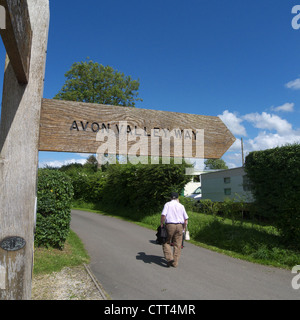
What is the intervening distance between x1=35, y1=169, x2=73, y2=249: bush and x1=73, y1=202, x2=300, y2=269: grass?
5190 millimetres

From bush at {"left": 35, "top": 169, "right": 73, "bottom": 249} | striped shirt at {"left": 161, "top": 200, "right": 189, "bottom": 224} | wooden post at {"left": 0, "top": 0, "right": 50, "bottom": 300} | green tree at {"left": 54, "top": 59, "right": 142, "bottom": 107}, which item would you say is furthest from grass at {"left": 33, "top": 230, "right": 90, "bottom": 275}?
green tree at {"left": 54, "top": 59, "right": 142, "bottom": 107}

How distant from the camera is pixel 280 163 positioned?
8.25m

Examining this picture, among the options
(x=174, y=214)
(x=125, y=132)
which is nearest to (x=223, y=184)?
(x=174, y=214)

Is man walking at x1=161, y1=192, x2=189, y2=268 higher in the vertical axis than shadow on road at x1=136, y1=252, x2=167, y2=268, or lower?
higher

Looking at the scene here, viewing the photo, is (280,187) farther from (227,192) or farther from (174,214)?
(227,192)

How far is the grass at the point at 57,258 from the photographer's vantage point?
6.56m

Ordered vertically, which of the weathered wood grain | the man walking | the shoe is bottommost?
the shoe

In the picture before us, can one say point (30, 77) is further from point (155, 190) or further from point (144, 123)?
point (155, 190)

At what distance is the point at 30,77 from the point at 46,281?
5.41 metres

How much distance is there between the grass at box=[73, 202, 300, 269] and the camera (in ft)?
25.6

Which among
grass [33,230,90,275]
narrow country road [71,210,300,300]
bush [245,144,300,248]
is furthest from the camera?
bush [245,144,300,248]

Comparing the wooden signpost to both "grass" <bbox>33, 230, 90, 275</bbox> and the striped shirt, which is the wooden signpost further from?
"grass" <bbox>33, 230, 90, 275</bbox>
